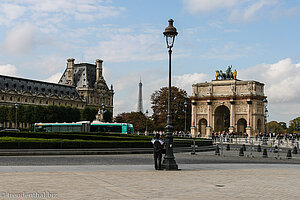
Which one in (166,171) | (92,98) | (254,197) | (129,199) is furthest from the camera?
(92,98)

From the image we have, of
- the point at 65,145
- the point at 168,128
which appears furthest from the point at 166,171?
the point at 65,145

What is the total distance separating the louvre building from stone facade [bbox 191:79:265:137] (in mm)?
67986

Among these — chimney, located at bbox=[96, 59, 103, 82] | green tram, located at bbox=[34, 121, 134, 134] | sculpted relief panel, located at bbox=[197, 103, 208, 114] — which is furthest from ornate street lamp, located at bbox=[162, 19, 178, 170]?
chimney, located at bbox=[96, 59, 103, 82]

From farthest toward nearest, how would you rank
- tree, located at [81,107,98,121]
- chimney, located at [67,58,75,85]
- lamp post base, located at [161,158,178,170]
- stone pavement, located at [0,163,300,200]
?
1. chimney, located at [67,58,75,85]
2. tree, located at [81,107,98,121]
3. lamp post base, located at [161,158,178,170]
4. stone pavement, located at [0,163,300,200]

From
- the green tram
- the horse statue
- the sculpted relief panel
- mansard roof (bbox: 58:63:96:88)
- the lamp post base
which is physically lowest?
the lamp post base

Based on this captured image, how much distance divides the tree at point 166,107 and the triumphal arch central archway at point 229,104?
3219mm

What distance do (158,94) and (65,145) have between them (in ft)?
284

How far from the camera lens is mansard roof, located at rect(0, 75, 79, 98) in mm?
155375

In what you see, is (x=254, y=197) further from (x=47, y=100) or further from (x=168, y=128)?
(x=47, y=100)

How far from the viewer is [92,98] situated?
190 metres

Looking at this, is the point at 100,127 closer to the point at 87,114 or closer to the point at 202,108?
the point at 202,108

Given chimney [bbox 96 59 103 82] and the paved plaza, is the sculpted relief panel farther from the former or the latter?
the paved plaza

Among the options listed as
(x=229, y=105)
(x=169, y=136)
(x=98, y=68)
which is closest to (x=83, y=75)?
(x=98, y=68)

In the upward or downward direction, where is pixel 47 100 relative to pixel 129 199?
upward
